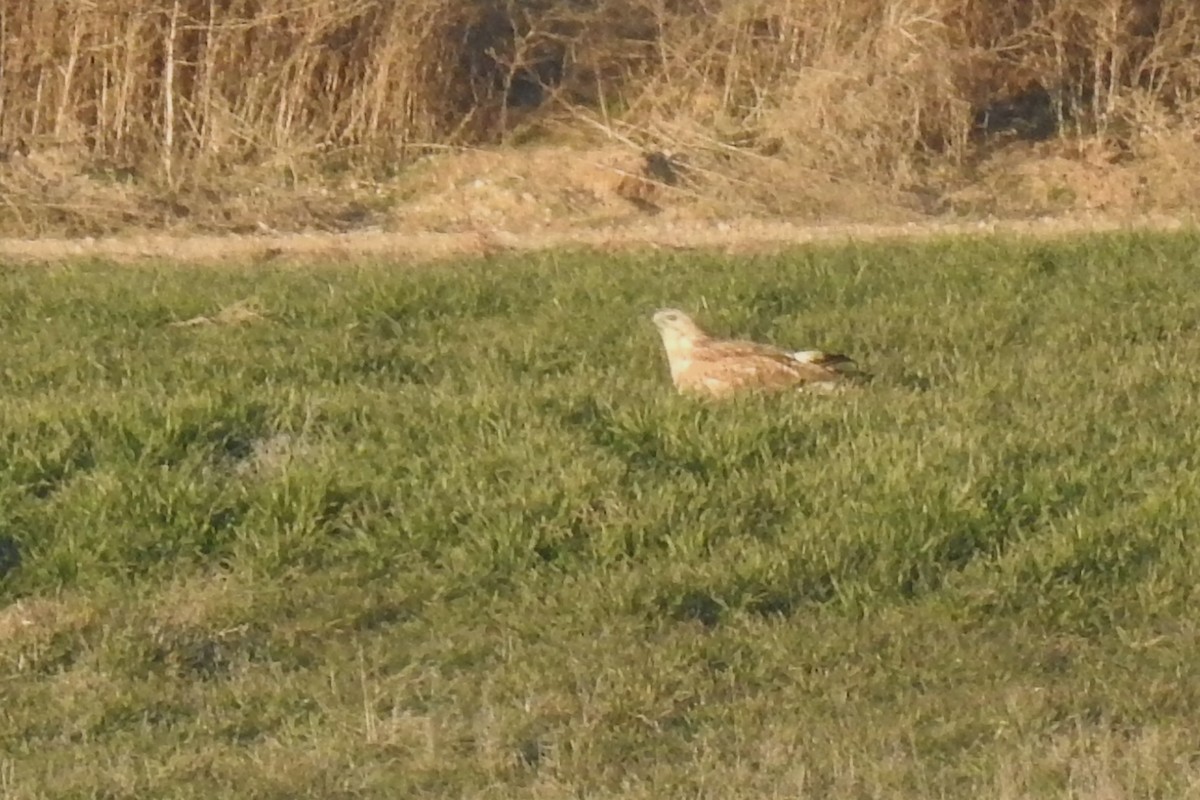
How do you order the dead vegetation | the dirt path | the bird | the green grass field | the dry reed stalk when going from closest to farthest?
the green grass field < the bird < the dirt path < the dead vegetation < the dry reed stalk

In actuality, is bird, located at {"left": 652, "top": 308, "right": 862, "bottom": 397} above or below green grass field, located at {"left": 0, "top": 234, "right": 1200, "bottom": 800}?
above

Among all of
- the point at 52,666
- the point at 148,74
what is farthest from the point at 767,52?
the point at 52,666

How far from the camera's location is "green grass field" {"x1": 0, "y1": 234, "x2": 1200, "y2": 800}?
540 centimetres

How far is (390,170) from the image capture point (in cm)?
1730

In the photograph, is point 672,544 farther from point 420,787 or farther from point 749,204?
point 749,204

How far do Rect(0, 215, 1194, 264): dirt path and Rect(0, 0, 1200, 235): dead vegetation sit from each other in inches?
36.9

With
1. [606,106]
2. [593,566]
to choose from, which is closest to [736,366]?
[593,566]

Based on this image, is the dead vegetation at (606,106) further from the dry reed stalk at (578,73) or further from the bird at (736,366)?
the bird at (736,366)

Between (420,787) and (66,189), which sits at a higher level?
(420,787)

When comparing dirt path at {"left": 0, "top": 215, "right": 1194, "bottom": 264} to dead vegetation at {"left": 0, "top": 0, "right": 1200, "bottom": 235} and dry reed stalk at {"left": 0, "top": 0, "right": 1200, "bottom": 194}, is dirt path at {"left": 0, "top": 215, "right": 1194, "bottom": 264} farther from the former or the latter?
dry reed stalk at {"left": 0, "top": 0, "right": 1200, "bottom": 194}

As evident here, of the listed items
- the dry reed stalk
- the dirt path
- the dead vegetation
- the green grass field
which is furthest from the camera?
the dry reed stalk

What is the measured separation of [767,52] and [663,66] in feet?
2.98

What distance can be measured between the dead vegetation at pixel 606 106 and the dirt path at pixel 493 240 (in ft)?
3.08

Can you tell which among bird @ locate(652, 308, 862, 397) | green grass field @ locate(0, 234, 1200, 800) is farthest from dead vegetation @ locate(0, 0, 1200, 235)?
bird @ locate(652, 308, 862, 397)
